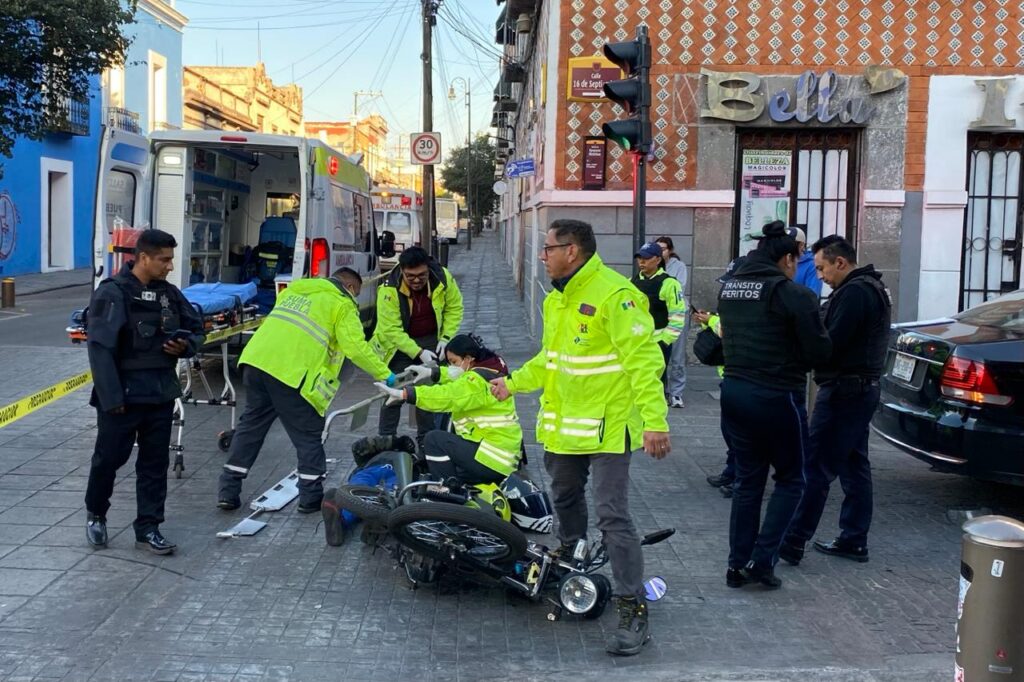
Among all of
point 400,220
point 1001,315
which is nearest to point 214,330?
point 1001,315

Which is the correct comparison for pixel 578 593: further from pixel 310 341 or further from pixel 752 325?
pixel 310 341

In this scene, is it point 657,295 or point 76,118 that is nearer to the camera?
point 657,295

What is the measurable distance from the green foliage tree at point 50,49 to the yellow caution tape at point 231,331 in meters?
9.80

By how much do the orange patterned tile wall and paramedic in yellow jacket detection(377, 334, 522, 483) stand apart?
718 cm

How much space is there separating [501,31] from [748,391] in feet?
99.5

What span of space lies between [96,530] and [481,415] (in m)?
2.24

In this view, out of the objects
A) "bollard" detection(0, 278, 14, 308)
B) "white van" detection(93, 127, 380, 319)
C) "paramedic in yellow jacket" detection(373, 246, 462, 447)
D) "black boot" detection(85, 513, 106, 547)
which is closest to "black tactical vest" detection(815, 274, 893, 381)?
"paramedic in yellow jacket" detection(373, 246, 462, 447)

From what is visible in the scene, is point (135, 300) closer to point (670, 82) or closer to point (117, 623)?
point (117, 623)

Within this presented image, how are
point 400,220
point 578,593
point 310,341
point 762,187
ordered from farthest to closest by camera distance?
point 400,220, point 762,187, point 310,341, point 578,593

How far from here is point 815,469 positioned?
559 centimetres

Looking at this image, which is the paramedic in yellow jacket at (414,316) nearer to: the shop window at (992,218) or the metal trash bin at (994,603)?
the metal trash bin at (994,603)

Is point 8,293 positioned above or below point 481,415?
Result: below

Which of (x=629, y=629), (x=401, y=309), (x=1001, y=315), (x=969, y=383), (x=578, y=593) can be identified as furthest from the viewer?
(x=401, y=309)

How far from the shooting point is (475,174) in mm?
59469
